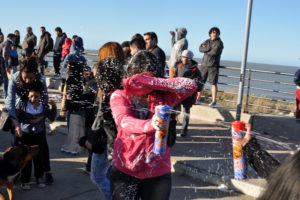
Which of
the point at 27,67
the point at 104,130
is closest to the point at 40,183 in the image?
A: the point at 27,67

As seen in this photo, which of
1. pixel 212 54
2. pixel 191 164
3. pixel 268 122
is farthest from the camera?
pixel 212 54

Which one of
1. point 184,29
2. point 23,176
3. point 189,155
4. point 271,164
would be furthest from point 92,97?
point 184,29

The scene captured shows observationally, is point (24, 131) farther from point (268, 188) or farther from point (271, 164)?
point (268, 188)

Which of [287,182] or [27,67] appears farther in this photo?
[27,67]

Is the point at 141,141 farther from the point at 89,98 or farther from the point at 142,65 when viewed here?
the point at 89,98

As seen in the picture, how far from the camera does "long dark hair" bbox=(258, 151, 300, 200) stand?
1.04 m

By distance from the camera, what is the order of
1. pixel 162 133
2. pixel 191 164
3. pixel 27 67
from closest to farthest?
pixel 162 133, pixel 27 67, pixel 191 164

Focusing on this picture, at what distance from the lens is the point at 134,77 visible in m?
2.45

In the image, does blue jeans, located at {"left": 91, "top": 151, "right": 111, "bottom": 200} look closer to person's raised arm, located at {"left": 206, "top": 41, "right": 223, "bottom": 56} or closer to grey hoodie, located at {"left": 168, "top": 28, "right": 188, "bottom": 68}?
grey hoodie, located at {"left": 168, "top": 28, "right": 188, "bottom": 68}

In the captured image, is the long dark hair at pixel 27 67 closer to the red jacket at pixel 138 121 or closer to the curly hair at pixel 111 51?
the curly hair at pixel 111 51

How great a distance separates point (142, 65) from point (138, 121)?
47cm

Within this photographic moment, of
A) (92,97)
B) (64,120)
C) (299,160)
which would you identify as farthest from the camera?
(64,120)

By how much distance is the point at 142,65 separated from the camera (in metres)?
2.61

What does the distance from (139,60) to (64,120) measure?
20.2 feet
